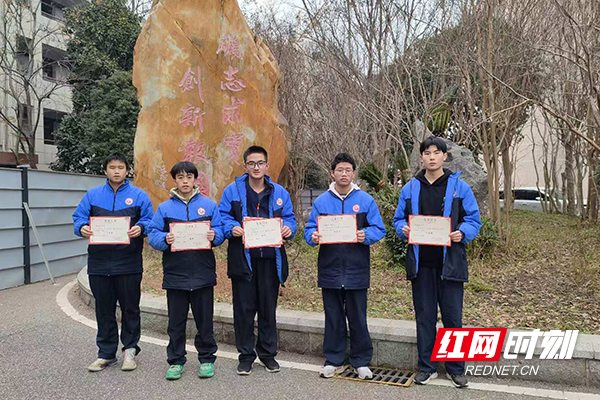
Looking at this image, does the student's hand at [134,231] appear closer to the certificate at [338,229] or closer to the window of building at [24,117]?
the certificate at [338,229]

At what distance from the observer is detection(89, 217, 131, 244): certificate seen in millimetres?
4074

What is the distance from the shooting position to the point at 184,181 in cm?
400

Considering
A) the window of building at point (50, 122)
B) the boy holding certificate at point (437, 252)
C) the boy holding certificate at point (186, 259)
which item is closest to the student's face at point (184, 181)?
the boy holding certificate at point (186, 259)

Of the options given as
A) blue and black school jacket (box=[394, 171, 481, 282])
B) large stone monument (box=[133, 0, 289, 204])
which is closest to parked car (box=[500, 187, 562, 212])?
large stone monument (box=[133, 0, 289, 204])

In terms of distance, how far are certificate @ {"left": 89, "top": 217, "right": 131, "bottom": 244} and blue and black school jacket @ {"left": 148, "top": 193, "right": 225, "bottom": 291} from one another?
0.27 meters

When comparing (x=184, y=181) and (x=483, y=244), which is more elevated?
(x=184, y=181)

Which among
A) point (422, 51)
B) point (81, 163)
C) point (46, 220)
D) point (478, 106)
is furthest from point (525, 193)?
point (46, 220)

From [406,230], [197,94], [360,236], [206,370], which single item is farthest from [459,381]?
[197,94]

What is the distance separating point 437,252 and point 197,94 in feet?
16.4

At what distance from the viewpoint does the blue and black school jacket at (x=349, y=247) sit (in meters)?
3.93

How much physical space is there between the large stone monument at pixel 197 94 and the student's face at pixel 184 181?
3642 millimetres

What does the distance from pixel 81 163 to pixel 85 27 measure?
4.93 metres

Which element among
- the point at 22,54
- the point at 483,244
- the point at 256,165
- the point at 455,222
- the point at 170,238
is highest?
the point at 22,54

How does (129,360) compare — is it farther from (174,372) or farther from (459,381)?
(459,381)
